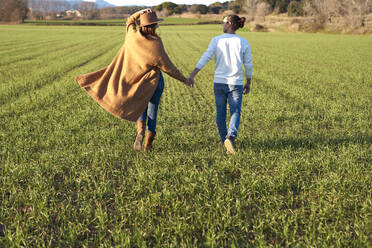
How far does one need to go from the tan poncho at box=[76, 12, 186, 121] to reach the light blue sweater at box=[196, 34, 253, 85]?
70 centimetres

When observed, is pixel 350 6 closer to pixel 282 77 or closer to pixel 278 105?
pixel 282 77

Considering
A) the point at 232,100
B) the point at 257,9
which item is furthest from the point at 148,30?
the point at 257,9

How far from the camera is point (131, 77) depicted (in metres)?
4.88

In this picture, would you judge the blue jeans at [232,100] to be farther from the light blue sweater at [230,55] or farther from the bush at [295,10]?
the bush at [295,10]

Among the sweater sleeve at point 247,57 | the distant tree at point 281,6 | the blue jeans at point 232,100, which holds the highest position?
the distant tree at point 281,6

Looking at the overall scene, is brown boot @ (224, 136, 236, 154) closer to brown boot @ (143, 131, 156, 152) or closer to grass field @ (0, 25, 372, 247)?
grass field @ (0, 25, 372, 247)

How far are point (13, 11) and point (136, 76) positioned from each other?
115 metres

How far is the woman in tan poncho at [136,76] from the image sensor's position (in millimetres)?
4602

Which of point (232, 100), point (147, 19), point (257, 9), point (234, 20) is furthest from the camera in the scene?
point (257, 9)

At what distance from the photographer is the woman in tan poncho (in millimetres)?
4602

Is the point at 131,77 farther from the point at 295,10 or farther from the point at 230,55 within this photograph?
the point at 295,10

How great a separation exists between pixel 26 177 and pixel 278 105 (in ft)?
23.1

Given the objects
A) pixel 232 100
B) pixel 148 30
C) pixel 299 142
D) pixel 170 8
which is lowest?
pixel 299 142

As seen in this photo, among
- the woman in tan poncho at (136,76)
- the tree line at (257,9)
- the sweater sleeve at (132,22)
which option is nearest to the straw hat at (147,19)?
the woman in tan poncho at (136,76)
